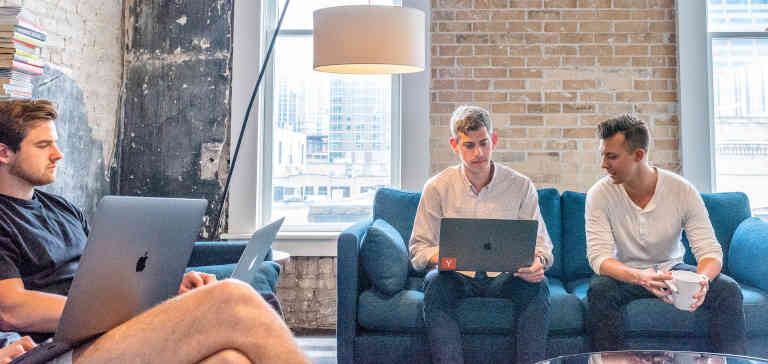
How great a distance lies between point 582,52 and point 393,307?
2.07m

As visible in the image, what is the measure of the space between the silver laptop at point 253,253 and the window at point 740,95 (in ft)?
9.64

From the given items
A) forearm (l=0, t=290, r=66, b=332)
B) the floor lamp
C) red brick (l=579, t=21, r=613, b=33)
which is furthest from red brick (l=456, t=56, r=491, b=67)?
forearm (l=0, t=290, r=66, b=332)

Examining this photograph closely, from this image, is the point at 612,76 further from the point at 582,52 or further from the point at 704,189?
the point at 704,189

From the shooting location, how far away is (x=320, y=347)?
3.30m

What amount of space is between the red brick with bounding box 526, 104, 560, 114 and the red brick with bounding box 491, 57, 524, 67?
0.27m

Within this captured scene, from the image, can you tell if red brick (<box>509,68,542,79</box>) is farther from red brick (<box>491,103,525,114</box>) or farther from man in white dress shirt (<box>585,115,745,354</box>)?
man in white dress shirt (<box>585,115,745,354</box>)

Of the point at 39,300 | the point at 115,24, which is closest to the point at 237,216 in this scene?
the point at 115,24

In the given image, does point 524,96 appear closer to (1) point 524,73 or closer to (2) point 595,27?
(1) point 524,73

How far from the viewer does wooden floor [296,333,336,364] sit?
9.98 feet

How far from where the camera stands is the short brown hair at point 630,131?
247cm

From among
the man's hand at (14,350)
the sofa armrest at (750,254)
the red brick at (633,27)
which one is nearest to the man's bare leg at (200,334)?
the man's hand at (14,350)

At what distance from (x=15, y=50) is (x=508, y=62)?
8.49 ft

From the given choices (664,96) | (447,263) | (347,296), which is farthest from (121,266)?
(664,96)

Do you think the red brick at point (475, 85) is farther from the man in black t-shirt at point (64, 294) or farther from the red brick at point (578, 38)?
the man in black t-shirt at point (64, 294)
